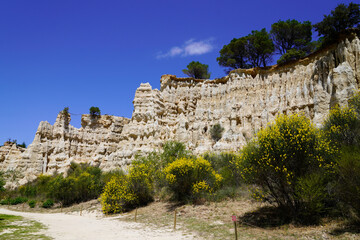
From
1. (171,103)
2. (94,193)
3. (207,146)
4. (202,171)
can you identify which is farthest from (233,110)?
(94,193)

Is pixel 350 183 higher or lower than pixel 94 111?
lower

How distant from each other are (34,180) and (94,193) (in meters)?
17.1

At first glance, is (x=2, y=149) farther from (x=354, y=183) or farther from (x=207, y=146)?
Result: (x=354, y=183)

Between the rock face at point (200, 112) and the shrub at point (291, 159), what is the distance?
15264mm

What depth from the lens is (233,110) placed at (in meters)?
35.4

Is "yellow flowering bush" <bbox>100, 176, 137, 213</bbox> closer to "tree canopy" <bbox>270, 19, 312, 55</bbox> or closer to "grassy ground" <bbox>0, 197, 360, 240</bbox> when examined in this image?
"grassy ground" <bbox>0, 197, 360, 240</bbox>

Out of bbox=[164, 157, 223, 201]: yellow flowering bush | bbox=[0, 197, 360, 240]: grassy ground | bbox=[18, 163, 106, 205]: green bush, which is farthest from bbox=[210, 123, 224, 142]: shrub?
bbox=[0, 197, 360, 240]: grassy ground

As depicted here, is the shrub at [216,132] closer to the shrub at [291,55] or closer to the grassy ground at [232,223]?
the shrub at [291,55]

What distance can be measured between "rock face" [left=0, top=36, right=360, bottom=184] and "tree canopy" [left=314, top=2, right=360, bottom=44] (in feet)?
6.64

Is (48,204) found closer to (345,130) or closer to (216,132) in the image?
(216,132)

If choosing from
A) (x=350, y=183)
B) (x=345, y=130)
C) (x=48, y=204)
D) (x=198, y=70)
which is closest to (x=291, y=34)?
(x=198, y=70)

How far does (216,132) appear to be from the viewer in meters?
34.3

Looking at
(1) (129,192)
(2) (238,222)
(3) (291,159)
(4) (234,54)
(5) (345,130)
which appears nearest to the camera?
(3) (291,159)

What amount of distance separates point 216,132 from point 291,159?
22759mm
